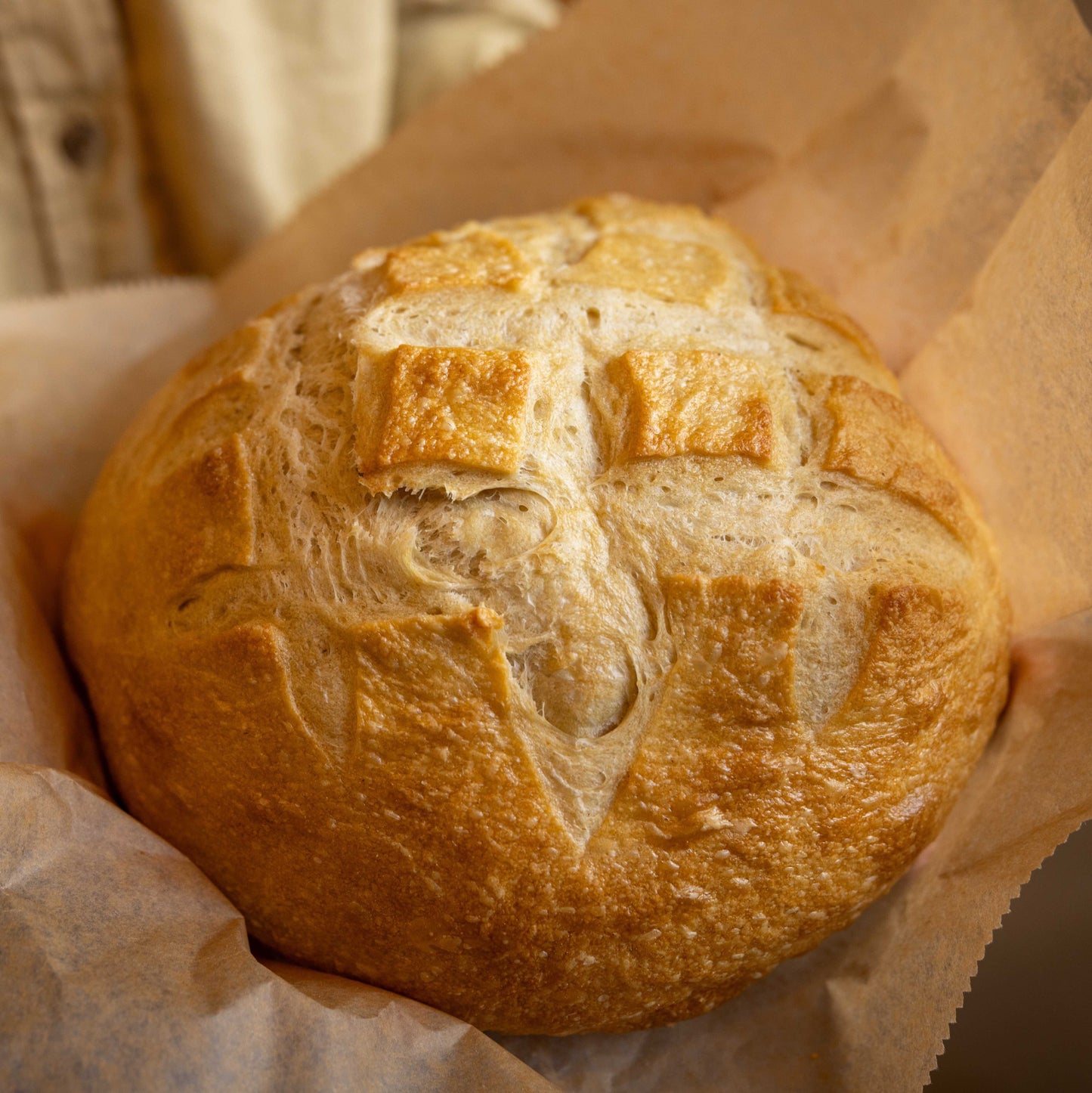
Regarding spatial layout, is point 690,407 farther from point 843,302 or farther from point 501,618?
point 843,302

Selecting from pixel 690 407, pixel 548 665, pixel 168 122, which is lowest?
pixel 548 665

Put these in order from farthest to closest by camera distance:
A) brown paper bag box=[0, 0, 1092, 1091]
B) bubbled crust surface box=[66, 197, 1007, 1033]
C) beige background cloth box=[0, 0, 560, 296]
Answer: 1. beige background cloth box=[0, 0, 560, 296]
2. bubbled crust surface box=[66, 197, 1007, 1033]
3. brown paper bag box=[0, 0, 1092, 1091]

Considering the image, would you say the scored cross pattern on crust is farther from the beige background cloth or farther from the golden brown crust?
the beige background cloth

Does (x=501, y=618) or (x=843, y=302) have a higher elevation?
(x=843, y=302)

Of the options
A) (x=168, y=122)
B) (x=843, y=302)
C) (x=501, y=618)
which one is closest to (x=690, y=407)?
(x=501, y=618)

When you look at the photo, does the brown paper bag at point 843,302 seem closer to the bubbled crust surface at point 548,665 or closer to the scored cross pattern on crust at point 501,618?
the bubbled crust surface at point 548,665

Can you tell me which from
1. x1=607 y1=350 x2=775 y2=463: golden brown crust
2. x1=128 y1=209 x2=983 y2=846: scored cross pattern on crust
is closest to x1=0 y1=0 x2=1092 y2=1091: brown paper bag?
x1=128 y1=209 x2=983 y2=846: scored cross pattern on crust

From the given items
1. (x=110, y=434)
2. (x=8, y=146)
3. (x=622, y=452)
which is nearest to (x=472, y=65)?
(x=8, y=146)

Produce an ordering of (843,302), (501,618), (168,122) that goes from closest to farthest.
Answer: (501,618)
(843,302)
(168,122)
